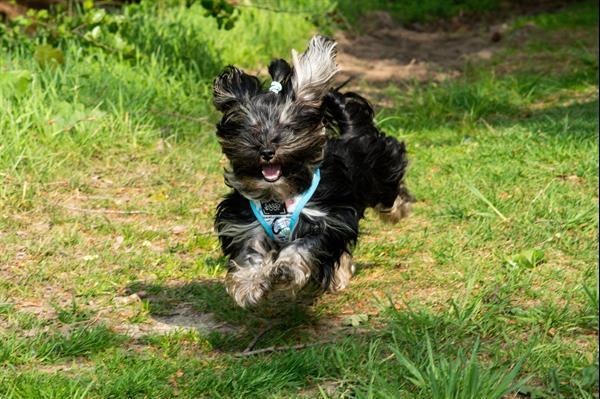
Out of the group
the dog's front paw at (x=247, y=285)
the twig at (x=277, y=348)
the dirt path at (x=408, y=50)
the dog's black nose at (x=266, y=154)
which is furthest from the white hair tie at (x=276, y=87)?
the dirt path at (x=408, y=50)

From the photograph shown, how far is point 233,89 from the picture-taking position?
4293 millimetres

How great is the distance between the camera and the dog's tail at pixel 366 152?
5.20 m

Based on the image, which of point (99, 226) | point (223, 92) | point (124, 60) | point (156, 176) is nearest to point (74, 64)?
point (124, 60)

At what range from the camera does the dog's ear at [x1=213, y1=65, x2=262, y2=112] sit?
4.27 meters

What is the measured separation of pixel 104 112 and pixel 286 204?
3258mm

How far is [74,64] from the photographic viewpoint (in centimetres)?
778

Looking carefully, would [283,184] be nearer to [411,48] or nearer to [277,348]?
[277,348]

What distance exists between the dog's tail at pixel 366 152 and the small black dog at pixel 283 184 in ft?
1.54

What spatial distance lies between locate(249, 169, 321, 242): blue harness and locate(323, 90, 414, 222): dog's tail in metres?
0.66

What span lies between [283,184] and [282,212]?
7.4 inches

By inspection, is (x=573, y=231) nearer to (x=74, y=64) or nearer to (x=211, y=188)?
(x=211, y=188)

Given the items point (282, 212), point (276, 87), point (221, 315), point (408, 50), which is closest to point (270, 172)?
point (282, 212)

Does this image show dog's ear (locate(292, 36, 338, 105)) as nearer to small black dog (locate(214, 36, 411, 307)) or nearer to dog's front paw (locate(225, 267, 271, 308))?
small black dog (locate(214, 36, 411, 307))

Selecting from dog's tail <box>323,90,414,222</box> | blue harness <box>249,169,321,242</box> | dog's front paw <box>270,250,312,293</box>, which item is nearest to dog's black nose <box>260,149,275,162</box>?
blue harness <box>249,169,321,242</box>
